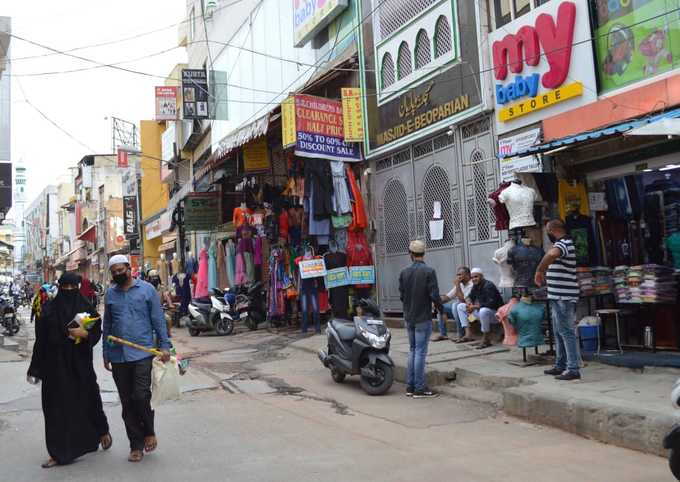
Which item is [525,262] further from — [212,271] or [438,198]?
[212,271]

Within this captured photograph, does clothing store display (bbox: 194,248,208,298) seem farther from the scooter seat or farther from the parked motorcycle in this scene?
the scooter seat

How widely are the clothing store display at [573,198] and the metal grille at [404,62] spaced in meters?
4.73

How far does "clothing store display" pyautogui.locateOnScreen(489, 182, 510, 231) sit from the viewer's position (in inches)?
382

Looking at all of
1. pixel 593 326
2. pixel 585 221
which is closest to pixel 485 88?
pixel 585 221

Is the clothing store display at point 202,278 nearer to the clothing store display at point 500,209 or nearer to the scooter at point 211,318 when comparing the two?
the scooter at point 211,318

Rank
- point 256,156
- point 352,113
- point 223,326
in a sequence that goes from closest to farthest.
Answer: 1. point 352,113
2. point 223,326
3. point 256,156

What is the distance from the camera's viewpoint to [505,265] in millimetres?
9633

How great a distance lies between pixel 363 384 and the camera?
8.06 m

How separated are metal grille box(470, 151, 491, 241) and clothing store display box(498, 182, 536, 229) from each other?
136cm

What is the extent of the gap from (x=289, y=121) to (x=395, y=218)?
2.89 meters

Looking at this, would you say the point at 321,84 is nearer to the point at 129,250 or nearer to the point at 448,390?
the point at 448,390

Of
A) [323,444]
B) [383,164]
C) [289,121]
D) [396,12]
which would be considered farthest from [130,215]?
[323,444]

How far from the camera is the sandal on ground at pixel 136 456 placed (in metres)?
5.23

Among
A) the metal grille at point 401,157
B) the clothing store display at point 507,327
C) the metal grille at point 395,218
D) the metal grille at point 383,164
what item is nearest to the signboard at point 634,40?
the clothing store display at point 507,327
